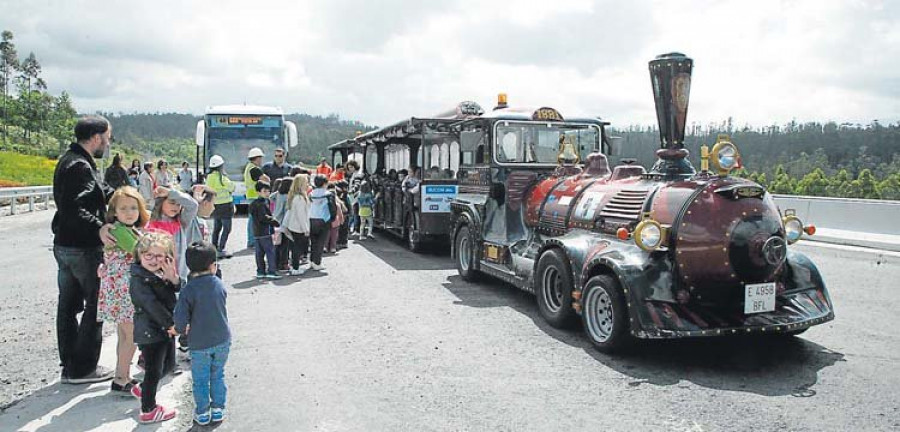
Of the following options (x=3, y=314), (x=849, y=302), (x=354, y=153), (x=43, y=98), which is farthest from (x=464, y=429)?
(x=43, y=98)

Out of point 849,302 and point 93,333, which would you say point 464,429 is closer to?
point 93,333

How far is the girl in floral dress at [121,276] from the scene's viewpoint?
4496mm

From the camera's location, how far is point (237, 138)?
20.9 meters

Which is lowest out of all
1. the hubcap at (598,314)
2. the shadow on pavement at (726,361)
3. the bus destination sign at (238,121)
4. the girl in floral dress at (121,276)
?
the shadow on pavement at (726,361)

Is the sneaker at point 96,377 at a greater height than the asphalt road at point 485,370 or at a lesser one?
greater

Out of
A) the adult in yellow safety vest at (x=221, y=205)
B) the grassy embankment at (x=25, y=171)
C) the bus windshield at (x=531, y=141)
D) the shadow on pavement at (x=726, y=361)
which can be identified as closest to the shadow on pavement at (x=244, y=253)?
the adult in yellow safety vest at (x=221, y=205)

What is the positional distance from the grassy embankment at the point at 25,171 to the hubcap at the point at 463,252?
29323 millimetres

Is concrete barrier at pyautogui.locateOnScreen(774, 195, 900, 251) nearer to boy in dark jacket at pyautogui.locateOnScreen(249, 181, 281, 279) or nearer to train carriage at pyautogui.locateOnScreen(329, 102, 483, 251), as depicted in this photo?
train carriage at pyautogui.locateOnScreen(329, 102, 483, 251)

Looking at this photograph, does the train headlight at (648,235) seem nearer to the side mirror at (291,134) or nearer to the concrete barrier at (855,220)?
the concrete barrier at (855,220)

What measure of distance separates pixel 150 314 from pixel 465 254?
594 centimetres

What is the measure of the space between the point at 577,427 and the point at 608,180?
3.73m

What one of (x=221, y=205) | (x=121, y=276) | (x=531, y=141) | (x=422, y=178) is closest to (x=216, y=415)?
(x=121, y=276)

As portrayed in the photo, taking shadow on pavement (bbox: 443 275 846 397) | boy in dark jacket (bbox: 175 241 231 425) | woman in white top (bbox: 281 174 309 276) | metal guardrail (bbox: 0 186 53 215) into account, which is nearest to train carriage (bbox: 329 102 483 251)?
woman in white top (bbox: 281 174 309 276)

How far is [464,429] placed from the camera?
417 cm
